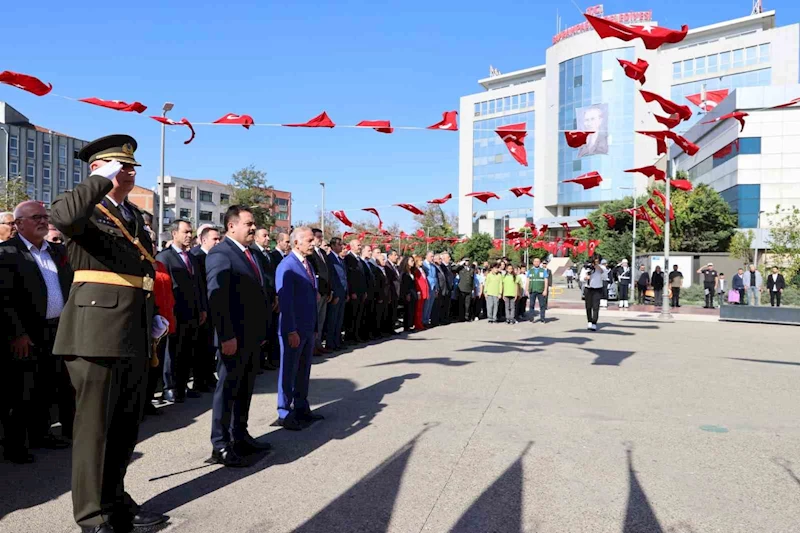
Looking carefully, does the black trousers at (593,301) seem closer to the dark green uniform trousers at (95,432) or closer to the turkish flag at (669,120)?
the turkish flag at (669,120)

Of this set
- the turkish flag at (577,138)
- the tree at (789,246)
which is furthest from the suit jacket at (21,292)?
the tree at (789,246)

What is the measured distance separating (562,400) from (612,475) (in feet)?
8.47

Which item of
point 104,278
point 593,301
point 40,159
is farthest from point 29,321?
point 40,159

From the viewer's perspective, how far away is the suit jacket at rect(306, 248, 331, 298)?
9709 mm

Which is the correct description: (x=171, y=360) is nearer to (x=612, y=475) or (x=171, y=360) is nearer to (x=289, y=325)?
(x=289, y=325)

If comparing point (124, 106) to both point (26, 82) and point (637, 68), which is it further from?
point (637, 68)

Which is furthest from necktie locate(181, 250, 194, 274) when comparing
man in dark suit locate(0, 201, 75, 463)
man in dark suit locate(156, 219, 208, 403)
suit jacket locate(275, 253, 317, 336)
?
man in dark suit locate(0, 201, 75, 463)

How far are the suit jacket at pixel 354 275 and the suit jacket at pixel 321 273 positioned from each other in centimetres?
179

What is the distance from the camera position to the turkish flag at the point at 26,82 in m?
6.74

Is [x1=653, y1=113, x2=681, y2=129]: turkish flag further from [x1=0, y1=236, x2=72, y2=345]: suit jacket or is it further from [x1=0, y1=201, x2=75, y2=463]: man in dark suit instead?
[x1=0, y1=236, x2=72, y2=345]: suit jacket

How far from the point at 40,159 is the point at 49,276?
95254 millimetres

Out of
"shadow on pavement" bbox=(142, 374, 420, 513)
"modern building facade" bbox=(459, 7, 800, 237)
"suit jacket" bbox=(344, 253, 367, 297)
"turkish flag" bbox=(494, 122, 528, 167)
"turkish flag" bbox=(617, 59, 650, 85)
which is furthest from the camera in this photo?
"modern building facade" bbox=(459, 7, 800, 237)

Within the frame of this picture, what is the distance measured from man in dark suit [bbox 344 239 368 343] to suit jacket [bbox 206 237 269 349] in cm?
691

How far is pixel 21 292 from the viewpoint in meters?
4.87
